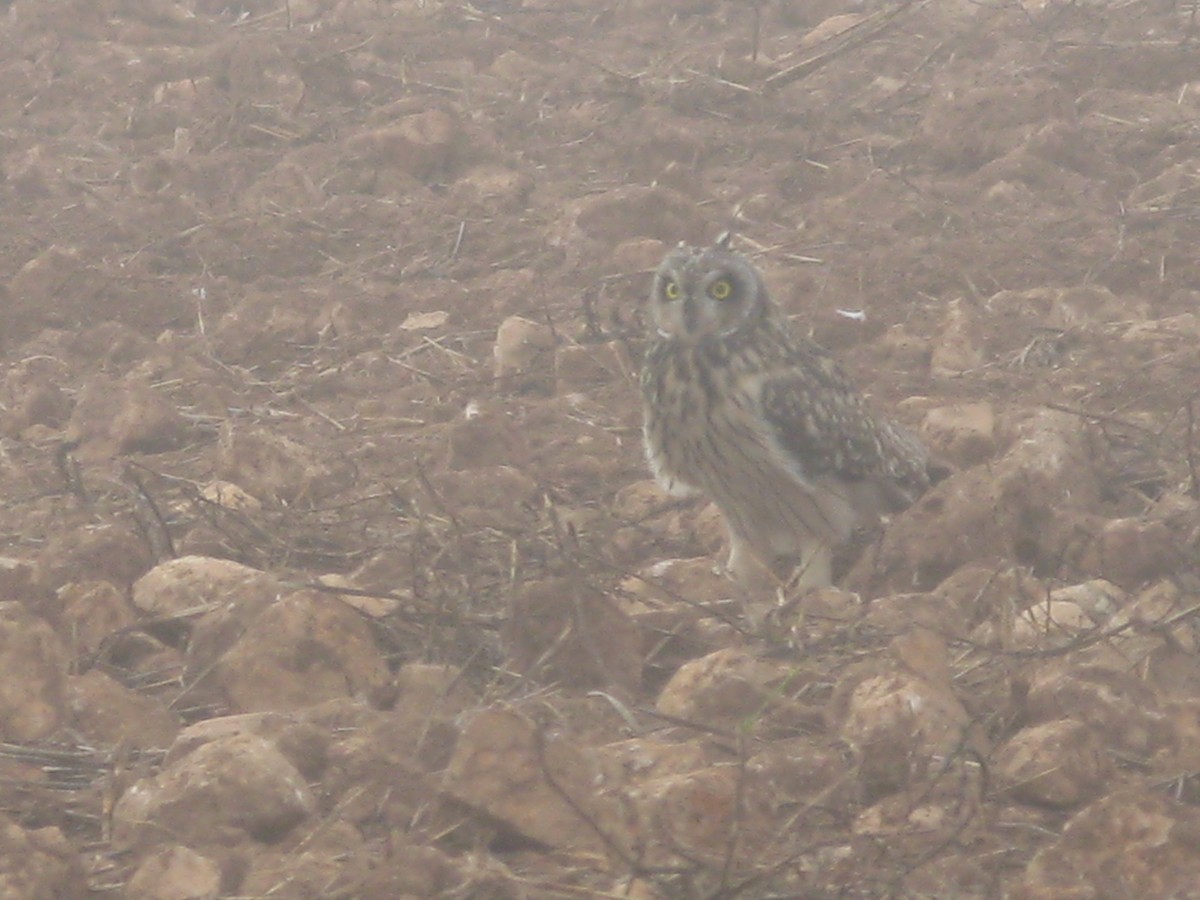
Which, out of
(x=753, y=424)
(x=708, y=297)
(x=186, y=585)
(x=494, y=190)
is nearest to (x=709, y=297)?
(x=708, y=297)

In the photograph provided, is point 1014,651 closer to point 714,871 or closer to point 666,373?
point 714,871

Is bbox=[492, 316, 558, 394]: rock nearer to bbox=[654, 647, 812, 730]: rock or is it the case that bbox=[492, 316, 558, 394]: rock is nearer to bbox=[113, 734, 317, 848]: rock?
bbox=[654, 647, 812, 730]: rock

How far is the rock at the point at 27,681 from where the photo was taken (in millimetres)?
3521

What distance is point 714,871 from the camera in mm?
2773

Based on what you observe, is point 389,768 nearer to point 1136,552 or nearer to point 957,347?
point 1136,552

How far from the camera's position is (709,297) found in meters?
5.22

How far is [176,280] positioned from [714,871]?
5.70 metres

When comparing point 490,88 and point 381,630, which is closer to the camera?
point 381,630

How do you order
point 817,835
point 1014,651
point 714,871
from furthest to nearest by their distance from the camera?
point 1014,651
point 817,835
point 714,871

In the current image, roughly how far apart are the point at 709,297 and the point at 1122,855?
2697 mm

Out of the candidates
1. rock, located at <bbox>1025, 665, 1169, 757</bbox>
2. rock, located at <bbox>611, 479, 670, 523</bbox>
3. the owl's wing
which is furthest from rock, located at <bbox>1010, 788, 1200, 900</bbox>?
rock, located at <bbox>611, 479, 670, 523</bbox>

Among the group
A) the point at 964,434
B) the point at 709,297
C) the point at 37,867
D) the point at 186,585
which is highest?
the point at 37,867

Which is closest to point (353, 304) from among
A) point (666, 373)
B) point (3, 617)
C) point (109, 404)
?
point (109, 404)

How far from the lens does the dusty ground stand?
302cm
